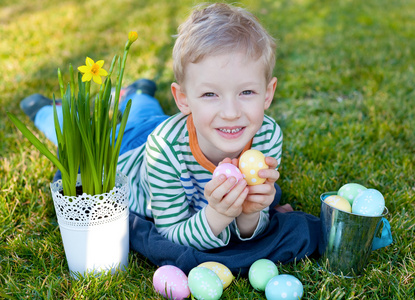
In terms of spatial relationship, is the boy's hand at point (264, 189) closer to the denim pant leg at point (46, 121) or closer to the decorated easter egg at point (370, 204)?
the decorated easter egg at point (370, 204)

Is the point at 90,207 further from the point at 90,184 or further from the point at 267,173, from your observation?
the point at 267,173

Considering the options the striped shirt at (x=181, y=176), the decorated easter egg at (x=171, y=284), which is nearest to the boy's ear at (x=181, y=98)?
the striped shirt at (x=181, y=176)

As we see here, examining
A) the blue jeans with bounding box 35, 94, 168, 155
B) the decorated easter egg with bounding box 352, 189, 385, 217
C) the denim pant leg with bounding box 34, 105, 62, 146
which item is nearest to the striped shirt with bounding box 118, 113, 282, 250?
the decorated easter egg with bounding box 352, 189, 385, 217

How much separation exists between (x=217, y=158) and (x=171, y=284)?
2.05 feet

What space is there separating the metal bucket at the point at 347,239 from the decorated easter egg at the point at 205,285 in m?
0.47

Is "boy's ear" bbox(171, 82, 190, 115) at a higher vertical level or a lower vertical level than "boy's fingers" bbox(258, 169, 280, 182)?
higher

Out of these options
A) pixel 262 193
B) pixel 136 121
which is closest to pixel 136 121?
pixel 136 121

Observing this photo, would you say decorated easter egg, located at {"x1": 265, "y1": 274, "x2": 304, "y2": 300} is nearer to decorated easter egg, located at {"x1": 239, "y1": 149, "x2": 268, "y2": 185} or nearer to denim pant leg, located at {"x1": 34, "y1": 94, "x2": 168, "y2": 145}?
decorated easter egg, located at {"x1": 239, "y1": 149, "x2": 268, "y2": 185}

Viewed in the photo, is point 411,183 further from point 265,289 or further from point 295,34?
point 295,34

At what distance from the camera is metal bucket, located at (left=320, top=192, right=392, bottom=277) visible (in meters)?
1.64

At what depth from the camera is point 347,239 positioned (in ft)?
5.48

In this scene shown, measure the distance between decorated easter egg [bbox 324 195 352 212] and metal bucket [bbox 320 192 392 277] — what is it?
Result: 3cm

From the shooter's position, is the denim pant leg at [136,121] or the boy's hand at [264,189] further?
the denim pant leg at [136,121]

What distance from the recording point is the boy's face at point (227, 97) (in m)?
1.65
